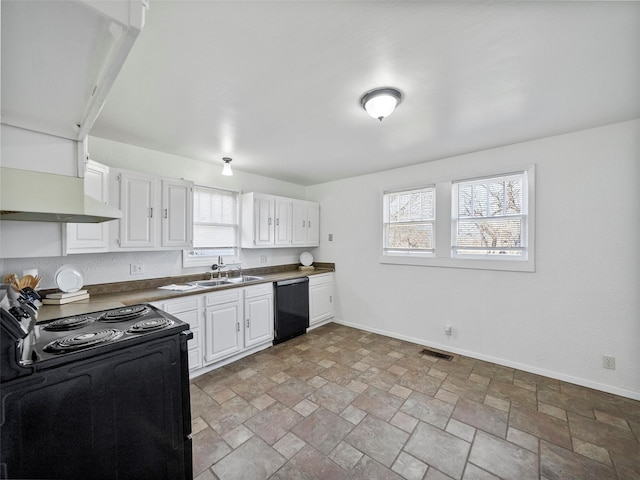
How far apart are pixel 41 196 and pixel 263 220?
8.42 ft

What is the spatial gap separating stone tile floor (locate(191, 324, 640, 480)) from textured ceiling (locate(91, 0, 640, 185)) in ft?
8.01

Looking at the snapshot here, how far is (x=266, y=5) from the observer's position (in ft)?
3.88

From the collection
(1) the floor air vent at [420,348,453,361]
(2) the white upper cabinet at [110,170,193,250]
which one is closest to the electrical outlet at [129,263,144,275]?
(2) the white upper cabinet at [110,170,193,250]

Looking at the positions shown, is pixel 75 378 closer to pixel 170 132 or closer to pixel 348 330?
pixel 170 132

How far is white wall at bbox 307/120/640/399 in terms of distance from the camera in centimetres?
235

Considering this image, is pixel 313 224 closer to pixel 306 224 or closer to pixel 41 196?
pixel 306 224

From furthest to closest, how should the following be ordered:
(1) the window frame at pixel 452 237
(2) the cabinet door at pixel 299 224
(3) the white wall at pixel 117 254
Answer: (2) the cabinet door at pixel 299 224 → (1) the window frame at pixel 452 237 → (3) the white wall at pixel 117 254

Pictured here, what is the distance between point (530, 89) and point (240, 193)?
336cm

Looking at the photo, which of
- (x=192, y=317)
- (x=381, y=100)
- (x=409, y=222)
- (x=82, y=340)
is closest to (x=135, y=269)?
(x=192, y=317)

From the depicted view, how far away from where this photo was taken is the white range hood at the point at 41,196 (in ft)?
4.26

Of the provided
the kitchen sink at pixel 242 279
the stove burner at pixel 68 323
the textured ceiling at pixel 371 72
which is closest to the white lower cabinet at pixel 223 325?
the kitchen sink at pixel 242 279

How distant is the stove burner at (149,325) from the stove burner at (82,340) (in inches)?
2.6

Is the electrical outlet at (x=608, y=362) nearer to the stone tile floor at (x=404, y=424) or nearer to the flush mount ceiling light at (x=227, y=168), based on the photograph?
the stone tile floor at (x=404, y=424)

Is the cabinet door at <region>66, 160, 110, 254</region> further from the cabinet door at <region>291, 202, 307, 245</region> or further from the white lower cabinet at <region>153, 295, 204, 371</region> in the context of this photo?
the cabinet door at <region>291, 202, 307, 245</region>
